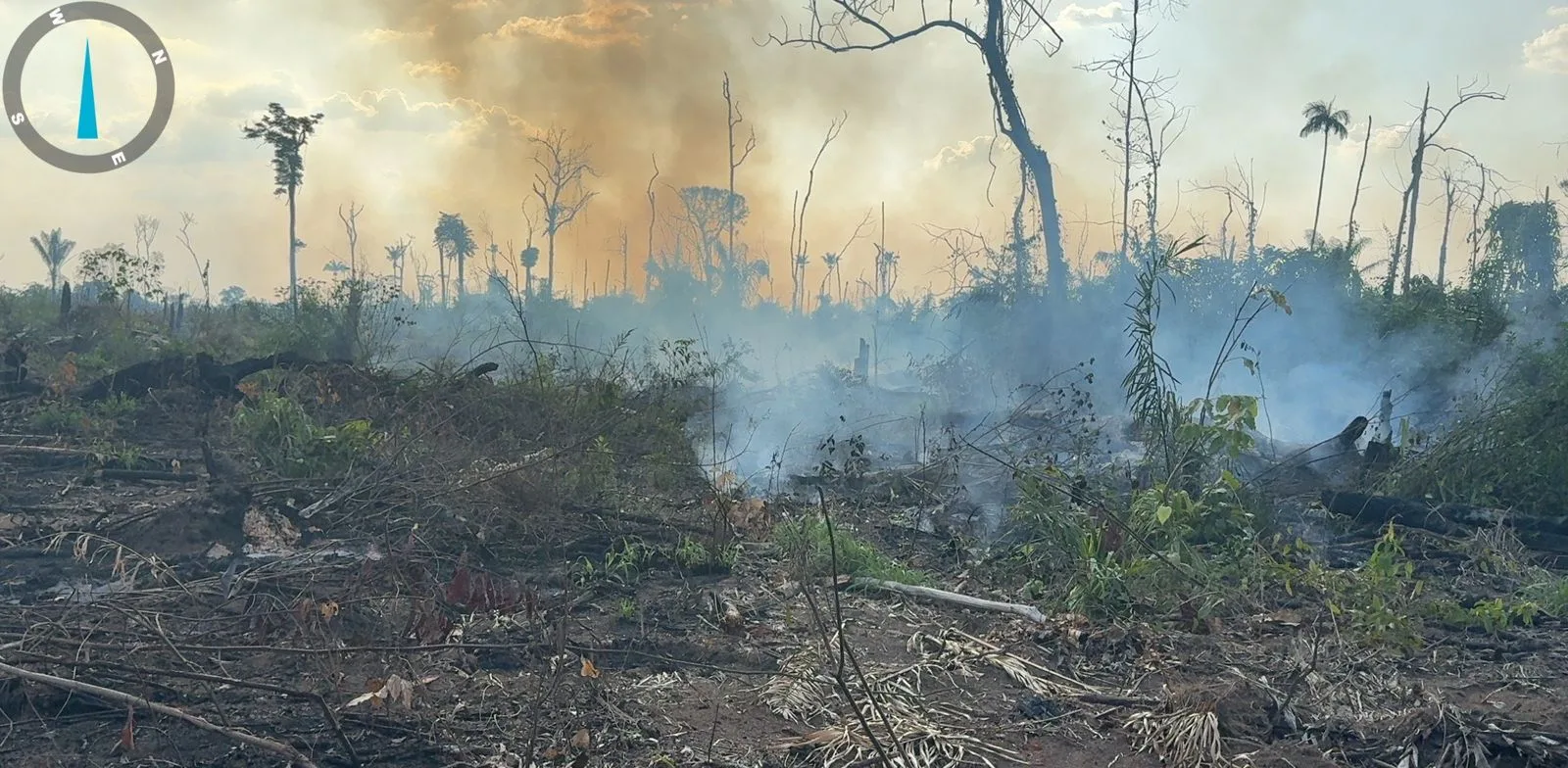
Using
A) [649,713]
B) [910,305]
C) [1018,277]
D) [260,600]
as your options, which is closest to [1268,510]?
[649,713]

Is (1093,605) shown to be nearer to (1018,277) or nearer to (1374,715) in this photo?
(1374,715)

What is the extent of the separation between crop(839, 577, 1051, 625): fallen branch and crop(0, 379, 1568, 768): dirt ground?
0.06 m

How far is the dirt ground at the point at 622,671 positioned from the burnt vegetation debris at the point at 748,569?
0.03 m

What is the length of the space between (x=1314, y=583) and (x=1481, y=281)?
12.0 metres

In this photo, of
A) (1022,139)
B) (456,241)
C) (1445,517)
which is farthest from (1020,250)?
(456,241)

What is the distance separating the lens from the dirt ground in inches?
150

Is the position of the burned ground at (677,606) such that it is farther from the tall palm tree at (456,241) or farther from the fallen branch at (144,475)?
the tall palm tree at (456,241)

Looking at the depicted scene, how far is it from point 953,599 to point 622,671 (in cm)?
235

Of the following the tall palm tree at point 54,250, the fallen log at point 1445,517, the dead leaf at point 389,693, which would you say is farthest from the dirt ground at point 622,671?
the tall palm tree at point 54,250

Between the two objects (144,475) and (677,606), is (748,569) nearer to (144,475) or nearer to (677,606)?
(677,606)

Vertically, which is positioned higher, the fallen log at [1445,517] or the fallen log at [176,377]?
the fallen log at [176,377]

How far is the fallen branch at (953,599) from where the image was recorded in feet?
19.1

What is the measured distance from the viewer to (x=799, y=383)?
17.3 metres

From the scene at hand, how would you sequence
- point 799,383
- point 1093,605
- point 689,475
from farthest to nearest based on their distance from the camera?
point 799,383 < point 689,475 < point 1093,605
